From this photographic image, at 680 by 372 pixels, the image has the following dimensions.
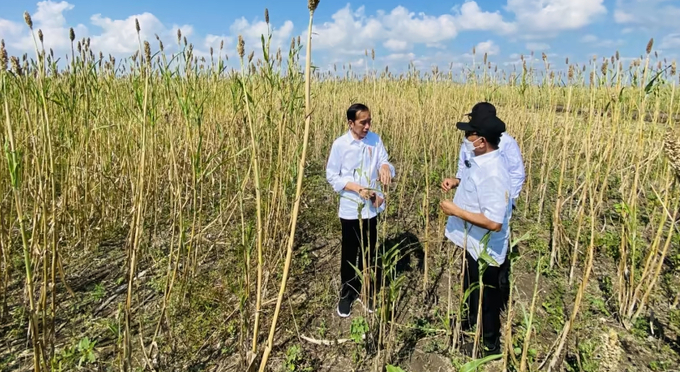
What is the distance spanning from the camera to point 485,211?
5.15ft

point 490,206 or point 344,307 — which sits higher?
point 490,206

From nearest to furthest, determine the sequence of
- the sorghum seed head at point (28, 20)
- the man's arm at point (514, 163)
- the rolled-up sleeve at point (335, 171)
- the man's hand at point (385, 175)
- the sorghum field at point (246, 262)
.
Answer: the sorghum seed head at point (28, 20) < the sorghum field at point (246, 262) < the man's hand at point (385, 175) < the rolled-up sleeve at point (335, 171) < the man's arm at point (514, 163)

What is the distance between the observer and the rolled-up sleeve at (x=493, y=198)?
154cm

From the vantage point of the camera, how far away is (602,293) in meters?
2.43

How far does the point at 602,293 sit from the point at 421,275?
118 cm

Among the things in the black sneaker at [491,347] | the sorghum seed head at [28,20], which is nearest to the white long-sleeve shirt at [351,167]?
the black sneaker at [491,347]

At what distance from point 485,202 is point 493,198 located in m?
0.04

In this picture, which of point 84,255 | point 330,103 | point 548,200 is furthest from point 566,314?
point 330,103

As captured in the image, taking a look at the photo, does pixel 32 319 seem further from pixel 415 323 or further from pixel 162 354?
pixel 415 323

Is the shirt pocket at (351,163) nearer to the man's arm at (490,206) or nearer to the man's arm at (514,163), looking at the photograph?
the man's arm at (490,206)

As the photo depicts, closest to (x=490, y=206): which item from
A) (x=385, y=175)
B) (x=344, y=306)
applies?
(x=385, y=175)

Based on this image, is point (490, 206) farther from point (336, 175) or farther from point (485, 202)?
point (336, 175)

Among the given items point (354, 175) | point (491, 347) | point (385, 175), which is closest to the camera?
point (491, 347)

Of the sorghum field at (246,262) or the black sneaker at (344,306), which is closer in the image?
the sorghum field at (246,262)
